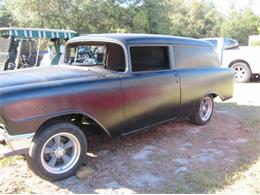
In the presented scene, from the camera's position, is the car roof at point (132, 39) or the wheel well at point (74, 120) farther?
the car roof at point (132, 39)

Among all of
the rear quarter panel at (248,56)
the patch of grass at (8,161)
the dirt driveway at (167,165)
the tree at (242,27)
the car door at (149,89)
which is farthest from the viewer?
the tree at (242,27)

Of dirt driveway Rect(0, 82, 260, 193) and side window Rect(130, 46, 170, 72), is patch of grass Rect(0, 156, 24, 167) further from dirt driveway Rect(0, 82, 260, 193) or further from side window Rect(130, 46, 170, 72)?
side window Rect(130, 46, 170, 72)

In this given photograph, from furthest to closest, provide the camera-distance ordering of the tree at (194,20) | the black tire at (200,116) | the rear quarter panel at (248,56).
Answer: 1. the tree at (194,20)
2. the rear quarter panel at (248,56)
3. the black tire at (200,116)

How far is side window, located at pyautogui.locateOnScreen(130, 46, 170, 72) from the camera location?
498cm

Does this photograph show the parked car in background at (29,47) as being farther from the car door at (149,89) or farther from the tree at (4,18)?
the tree at (4,18)

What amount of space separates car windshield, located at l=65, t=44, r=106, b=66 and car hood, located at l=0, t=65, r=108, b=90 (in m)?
0.44

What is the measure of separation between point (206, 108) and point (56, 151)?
3654 mm

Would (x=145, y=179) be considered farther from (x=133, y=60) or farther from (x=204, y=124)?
(x=204, y=124)

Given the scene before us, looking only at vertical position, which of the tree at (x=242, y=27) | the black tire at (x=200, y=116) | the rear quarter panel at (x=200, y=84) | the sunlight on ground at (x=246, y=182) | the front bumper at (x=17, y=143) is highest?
the tree at (x=242, y=27)

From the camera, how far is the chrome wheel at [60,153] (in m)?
4.03

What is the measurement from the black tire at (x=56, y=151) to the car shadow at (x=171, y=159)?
139 millimetres

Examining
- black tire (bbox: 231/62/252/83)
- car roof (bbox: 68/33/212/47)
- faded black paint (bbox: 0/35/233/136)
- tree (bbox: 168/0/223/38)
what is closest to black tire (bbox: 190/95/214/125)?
faded black paint (bbox: 0/35/233/136)

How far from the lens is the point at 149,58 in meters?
5.27

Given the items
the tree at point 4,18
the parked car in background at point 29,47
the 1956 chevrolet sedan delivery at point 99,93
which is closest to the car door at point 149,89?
the 1956 chevrolet sedan delivery at point 99,93
